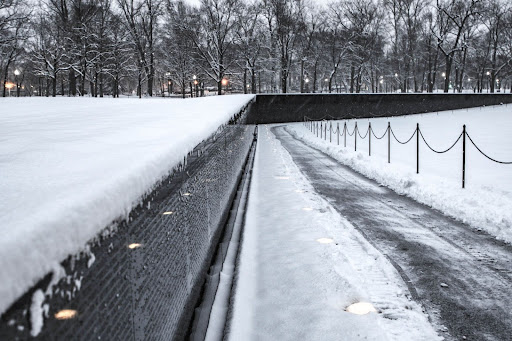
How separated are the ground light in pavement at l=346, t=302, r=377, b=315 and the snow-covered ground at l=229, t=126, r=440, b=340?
0.05m

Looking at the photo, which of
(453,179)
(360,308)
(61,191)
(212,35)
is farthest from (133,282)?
(212,35)

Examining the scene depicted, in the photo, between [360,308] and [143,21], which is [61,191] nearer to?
[360,308]

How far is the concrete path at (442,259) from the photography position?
3750 millimetres

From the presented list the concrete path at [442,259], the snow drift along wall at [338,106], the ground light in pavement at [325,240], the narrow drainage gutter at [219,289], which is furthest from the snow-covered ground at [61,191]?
the snow drift along wall at [338,106]

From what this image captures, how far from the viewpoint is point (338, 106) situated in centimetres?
3797

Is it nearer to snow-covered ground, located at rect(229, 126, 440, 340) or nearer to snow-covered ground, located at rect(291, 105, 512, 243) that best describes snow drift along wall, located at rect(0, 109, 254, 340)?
snow-covered ground, located at rect(229, 126, 440, 340)

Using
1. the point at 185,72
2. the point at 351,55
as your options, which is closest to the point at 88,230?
the point at 185,72

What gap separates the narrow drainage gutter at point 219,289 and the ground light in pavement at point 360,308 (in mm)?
1103

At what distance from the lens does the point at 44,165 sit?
1.74m

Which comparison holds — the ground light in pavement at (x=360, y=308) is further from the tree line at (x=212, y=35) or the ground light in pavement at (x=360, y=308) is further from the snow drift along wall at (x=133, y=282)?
the tree line at (x=212, y=35)

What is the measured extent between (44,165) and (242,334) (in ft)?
7.70

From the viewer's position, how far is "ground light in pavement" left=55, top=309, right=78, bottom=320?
41.1 inches

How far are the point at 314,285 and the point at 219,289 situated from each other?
37.4 inches

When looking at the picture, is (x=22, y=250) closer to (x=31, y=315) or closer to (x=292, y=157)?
(x=31, y=315)
